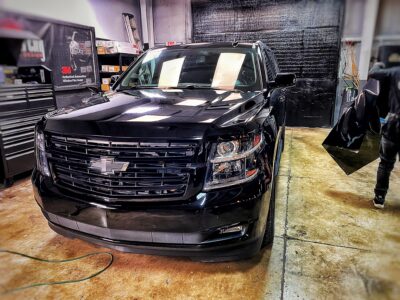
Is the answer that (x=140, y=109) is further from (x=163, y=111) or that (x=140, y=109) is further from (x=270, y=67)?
(x=270, y=67)

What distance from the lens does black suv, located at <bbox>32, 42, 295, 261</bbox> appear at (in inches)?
51.7

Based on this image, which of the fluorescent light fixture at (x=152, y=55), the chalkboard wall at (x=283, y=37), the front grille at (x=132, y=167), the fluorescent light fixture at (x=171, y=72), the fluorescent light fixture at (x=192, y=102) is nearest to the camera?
the front grille at (x=132, y=167)

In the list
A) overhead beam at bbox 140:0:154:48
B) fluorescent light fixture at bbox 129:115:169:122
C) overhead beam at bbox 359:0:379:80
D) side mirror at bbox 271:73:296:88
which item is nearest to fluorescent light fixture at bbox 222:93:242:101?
side mirror at bbox 271:73:296:88

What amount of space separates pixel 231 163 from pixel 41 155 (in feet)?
3.59

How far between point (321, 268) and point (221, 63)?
1.64m

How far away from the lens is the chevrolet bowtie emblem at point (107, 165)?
4.44ft

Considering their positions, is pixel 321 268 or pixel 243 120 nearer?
pixel 243 120

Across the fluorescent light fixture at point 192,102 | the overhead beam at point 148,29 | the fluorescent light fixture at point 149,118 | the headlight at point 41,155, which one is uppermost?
the overhead beam at point 148,29

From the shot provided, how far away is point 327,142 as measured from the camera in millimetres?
646

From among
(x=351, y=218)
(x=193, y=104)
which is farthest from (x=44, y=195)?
(x=351, y=218)

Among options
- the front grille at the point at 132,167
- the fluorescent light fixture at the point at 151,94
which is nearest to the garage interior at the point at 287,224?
the front grille at the point at 132,167

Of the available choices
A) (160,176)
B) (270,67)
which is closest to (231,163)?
(160,176)

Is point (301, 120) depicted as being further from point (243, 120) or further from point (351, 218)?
point (243, 120)

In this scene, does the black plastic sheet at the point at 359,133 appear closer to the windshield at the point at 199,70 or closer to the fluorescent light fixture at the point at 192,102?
the fluorescent light fixture at the point at 192,102
